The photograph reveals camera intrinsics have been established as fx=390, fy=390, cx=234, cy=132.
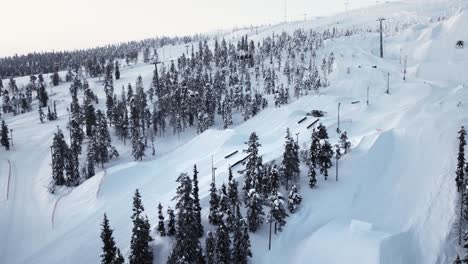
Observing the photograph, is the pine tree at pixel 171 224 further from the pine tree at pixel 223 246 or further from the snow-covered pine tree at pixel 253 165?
the snow-covered pine tree at pixel 253 165

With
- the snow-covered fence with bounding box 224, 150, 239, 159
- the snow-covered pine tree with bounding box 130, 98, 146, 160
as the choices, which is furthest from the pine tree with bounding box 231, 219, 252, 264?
the snow-covered pine tree with bounding box 130, 98, 146, 160

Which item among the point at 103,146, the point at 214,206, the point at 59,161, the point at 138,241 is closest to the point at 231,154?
the point at 214,206

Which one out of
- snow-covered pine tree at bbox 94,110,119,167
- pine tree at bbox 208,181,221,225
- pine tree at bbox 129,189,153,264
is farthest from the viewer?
snow-covered pine tree at bbox 94,110,119,167

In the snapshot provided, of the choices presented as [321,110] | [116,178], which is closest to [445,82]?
[321,110]

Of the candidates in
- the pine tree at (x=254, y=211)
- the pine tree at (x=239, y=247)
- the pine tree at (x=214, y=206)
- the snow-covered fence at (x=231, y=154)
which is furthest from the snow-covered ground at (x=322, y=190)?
the pine tree at (x=214, y=206)

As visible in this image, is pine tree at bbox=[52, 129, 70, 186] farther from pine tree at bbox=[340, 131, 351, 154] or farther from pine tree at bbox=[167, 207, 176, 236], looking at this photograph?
pine tree at bbox=[340, 131, 351, 154]

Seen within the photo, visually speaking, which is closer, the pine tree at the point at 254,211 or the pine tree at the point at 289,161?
the pine tree at the point at 254,211

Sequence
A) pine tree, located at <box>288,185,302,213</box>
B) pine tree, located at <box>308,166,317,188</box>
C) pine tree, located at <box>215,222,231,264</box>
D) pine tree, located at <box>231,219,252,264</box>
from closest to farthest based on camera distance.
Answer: pine tree, located at <box>215,222,231,264</box> → pine tree, located at <box>231,219,252,264</box> → pine tree, located at <box>288,185,302,213</box> → pine tree, located at <box>308,166,317,188</box>
